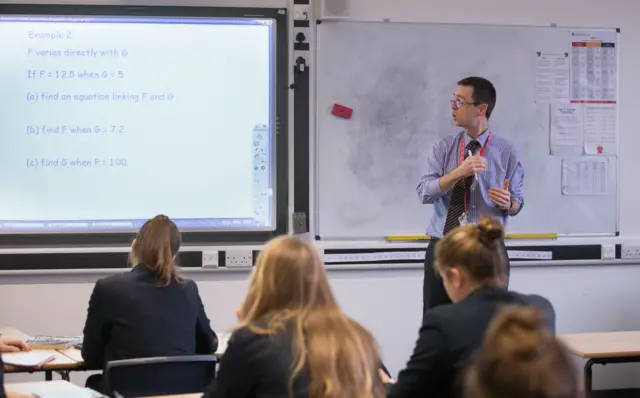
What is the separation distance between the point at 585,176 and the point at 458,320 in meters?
3.20

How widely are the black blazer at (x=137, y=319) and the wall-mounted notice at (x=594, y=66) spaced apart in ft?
9.97

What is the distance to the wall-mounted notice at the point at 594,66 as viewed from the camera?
5.02 meters

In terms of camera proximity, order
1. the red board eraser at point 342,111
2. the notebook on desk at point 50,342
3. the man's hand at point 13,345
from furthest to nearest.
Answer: the red board eraser at point 342,111, the notebook on desk at point 50,342, the man's hand at point 13,345

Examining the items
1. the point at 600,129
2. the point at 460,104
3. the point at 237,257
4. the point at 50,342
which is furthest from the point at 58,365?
the point at 600,129

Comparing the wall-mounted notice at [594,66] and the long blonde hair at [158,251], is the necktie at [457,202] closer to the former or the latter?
the long blonde hair at [158,251]

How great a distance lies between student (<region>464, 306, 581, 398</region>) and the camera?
46.9 inches

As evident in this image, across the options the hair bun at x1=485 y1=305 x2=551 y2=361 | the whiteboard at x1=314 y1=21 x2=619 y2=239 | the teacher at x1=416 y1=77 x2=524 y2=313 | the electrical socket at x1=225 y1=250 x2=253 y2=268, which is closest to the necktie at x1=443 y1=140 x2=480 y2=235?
the teacher at x1=416 y1=77 x2=524 y2=313

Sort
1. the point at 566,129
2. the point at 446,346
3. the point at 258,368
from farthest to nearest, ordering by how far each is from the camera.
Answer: the point at 566,129
the point at 446,346
the point at 258,368

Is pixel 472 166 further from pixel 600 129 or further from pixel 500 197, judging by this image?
pixel 600 129

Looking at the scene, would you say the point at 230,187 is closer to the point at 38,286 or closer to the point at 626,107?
the point at 38,286

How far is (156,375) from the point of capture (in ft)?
9.53

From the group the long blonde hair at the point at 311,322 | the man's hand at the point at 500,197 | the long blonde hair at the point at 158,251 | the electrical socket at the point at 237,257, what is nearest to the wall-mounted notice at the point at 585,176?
the man's hand at the point at 500,197

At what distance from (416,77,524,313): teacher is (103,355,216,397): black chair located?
121 cm

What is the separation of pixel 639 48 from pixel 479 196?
2040mm
